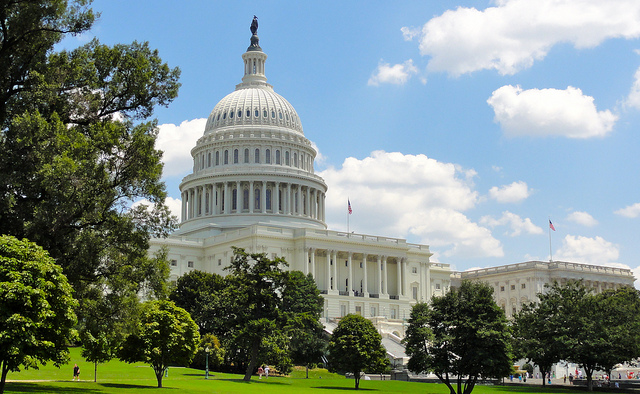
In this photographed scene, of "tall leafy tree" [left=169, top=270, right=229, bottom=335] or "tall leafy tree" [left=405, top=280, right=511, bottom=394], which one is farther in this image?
"tall leafy tree" [left=169, top=270, right=229, bottom=335]

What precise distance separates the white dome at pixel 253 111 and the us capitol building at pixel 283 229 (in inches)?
7.6

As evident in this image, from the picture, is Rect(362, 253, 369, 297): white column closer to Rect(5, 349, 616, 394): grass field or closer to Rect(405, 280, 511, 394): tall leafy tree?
Rect(5, 349, 616, 394): grass field

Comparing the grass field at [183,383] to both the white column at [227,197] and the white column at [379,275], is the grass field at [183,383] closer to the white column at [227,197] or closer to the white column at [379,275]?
the white column at [379,275]

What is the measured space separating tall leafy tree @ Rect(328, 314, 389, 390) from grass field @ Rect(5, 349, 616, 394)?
173cm

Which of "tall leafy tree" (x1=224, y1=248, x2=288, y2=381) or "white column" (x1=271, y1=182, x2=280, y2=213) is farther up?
"white column" (x1=271, y1=182, x2=280, y2=213)

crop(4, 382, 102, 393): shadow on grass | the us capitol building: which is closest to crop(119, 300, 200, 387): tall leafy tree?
crop(4, 382, 102, 393): shadow on grass

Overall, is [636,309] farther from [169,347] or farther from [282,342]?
[169,347]

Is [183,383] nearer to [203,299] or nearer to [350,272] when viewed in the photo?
[203,299]

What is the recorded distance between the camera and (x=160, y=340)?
5950 centimetres

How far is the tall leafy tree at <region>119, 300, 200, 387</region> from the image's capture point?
58.7m

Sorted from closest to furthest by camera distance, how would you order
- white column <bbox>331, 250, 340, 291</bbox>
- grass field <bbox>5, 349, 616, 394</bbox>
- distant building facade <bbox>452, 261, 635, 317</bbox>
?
1. grass field <bbox>5, 349, 616, 394</bbox>
2. white column <bbox>331, 250, 340, 291</bbox>
3. distant building facade <bbox>452, 261, 635, 317</bbox>

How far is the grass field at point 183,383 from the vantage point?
4975 cm

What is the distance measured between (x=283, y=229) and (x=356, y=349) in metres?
51.8

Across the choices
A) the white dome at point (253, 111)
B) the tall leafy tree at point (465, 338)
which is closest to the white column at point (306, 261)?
the white dome at point (253, 111)
